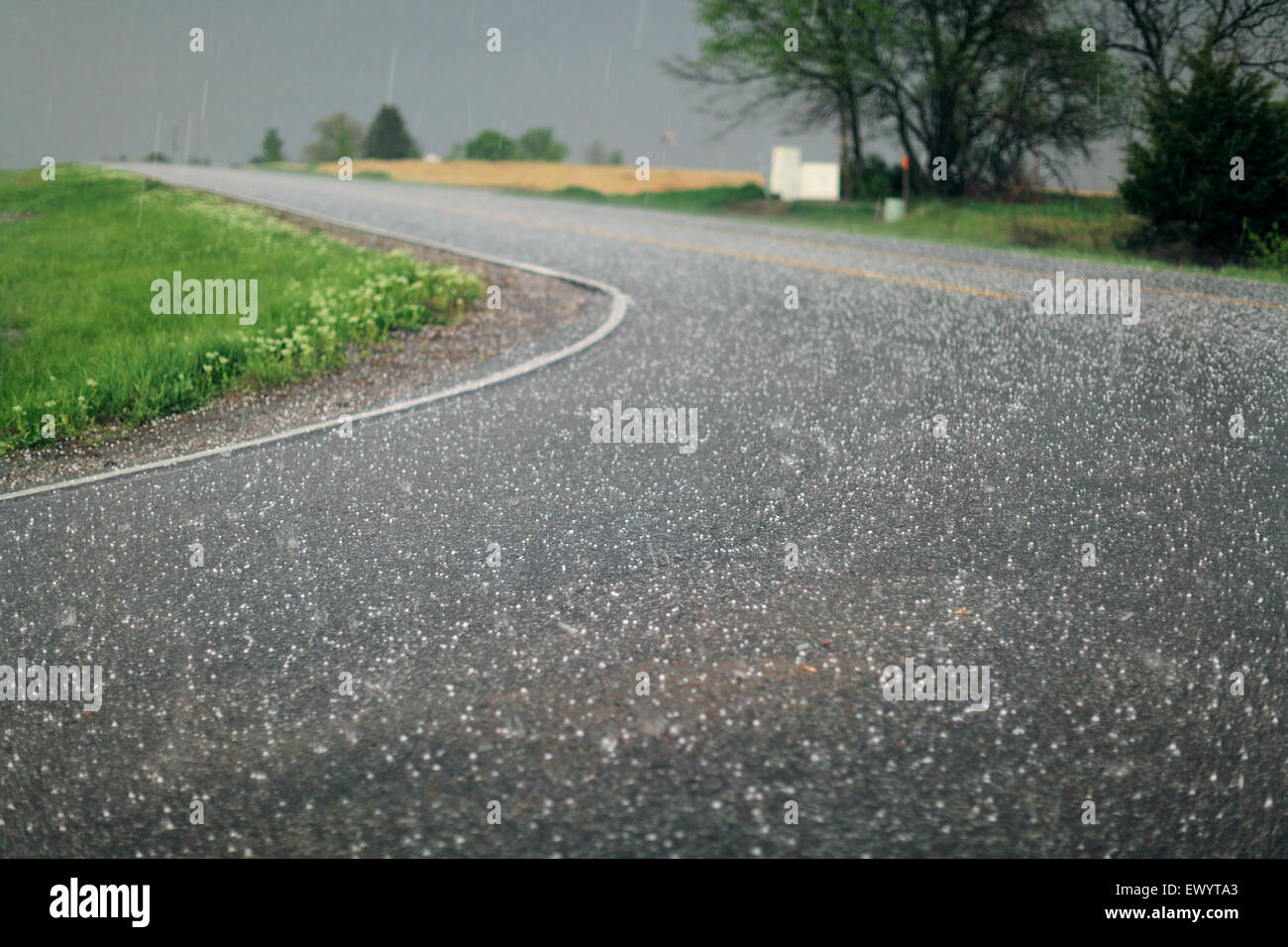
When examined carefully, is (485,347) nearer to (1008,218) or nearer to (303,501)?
(303,501)

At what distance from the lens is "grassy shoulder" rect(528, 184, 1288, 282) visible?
51.7ft

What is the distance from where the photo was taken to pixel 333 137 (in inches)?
5999

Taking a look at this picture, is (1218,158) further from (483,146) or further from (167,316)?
(483,146)

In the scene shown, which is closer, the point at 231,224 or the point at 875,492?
the point at 875,492

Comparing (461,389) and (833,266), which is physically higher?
(833,266)

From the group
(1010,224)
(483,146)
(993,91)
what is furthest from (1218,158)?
(483,146)

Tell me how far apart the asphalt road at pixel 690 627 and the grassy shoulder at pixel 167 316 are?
7.27ft

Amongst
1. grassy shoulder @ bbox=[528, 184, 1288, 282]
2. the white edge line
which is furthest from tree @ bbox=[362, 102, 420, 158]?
the white edge line

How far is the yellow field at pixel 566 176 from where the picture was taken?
42094 millimetres

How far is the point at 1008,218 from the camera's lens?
70.0 ft

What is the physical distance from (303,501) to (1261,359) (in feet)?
23.2

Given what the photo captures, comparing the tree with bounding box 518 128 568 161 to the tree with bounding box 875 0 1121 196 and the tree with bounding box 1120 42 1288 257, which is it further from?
the tree with bounding box 1120 42 1288 257

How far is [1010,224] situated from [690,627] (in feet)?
65.9

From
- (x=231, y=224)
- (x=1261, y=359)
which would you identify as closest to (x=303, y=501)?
(x=1261, y=359)
